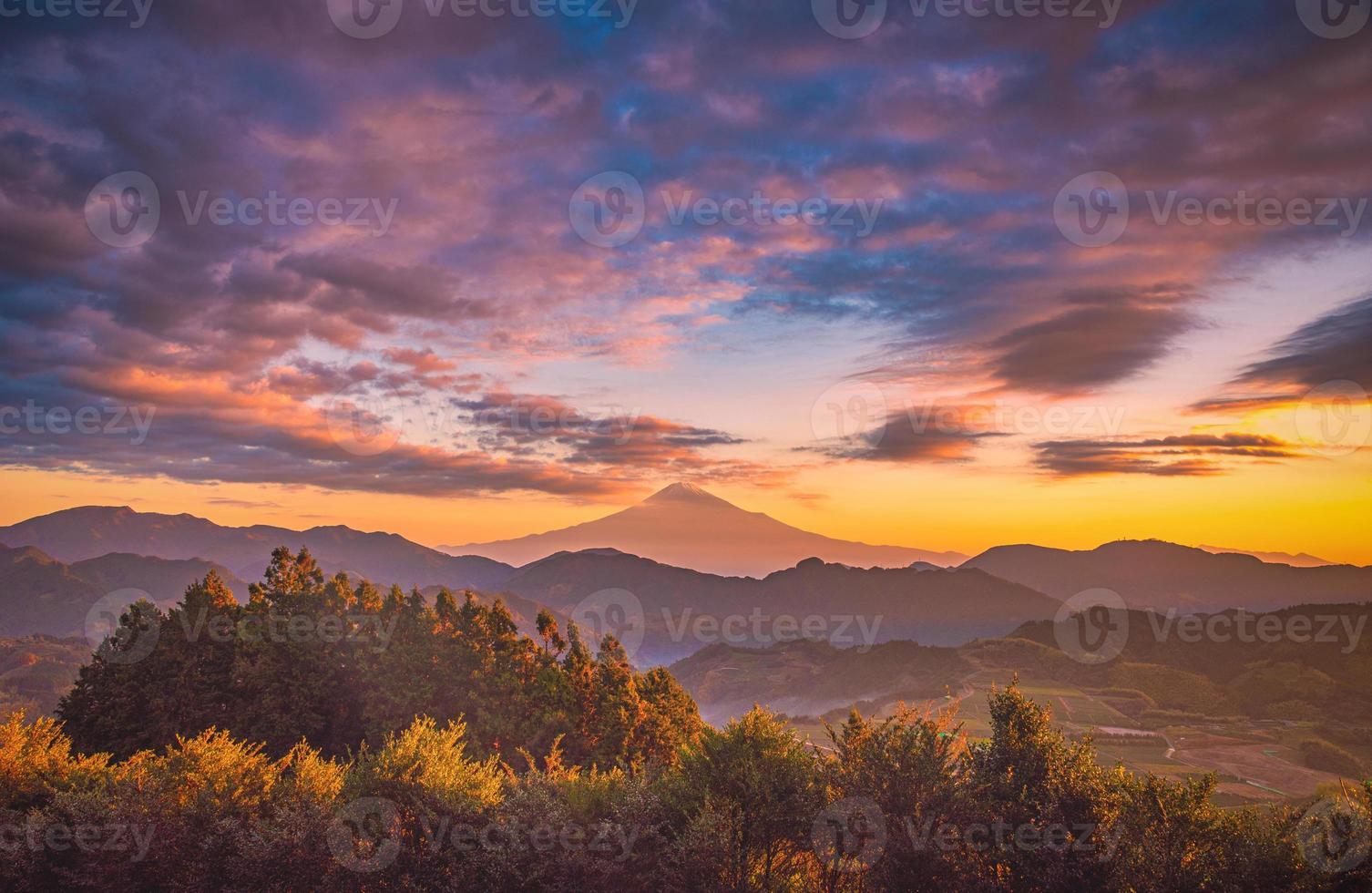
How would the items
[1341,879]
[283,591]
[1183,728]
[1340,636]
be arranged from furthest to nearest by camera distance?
[1340,636] → [1183,728] → [283,591] → [1341,879]

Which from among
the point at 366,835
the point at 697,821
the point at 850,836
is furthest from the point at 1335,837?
the point at 366,835

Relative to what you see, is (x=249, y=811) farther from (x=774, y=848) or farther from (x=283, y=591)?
(x=283, y=591)

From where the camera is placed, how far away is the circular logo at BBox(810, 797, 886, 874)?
20.8 meters

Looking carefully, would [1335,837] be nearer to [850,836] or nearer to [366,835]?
[850,836]

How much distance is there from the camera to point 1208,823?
63.6 feet

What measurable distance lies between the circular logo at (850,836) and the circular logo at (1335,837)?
1029 centimetres

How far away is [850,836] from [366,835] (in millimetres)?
14249

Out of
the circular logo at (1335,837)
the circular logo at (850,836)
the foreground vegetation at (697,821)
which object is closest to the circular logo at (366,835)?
the foreground vegetation at (697,821)

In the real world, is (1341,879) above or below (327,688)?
above

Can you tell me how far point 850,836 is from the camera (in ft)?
69.8

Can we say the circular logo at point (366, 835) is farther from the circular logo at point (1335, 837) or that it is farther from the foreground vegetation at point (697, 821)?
the circular logo at point (1335, 837)

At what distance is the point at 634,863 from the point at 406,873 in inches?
256

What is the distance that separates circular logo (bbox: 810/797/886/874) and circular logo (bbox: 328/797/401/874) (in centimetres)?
1247

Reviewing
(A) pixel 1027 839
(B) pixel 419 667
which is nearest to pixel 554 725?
(B) pixel 419 667
